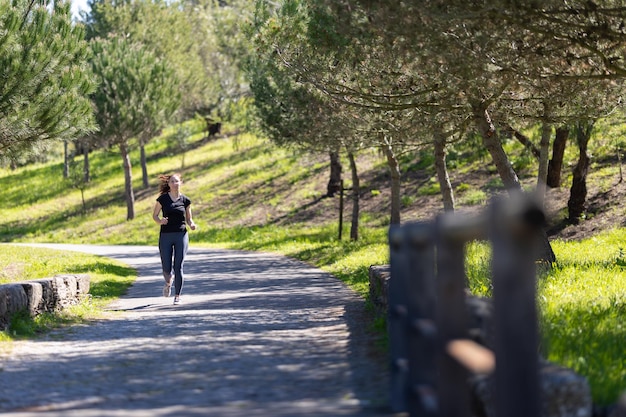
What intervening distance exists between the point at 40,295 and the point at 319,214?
22.6m

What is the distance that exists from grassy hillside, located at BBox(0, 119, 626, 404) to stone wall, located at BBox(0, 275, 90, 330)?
4.11 meters

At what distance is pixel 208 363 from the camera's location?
24.5ft

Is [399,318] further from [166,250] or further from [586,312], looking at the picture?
[166,250]

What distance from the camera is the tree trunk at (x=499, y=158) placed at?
46.6 ft

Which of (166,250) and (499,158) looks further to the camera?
(499,158)

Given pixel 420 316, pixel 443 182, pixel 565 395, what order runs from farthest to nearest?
pixel 443 182 < pixel 420 316 < pixel 565 395

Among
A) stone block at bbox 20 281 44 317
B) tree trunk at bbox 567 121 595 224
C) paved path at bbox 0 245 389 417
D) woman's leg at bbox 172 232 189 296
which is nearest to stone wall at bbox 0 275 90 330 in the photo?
stone block at bbox 20 281 44 317

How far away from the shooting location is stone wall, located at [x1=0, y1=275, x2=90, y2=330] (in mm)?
9617

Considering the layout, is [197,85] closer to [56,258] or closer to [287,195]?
[287,195]

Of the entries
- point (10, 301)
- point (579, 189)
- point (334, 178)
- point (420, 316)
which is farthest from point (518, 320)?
point (334, 178)

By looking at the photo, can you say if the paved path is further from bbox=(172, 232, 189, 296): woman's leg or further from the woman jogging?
the woman jogging

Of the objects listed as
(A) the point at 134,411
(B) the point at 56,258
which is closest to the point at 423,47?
(A) the point at 134,411

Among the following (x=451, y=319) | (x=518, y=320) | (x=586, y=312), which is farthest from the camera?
(x=586, y=312)

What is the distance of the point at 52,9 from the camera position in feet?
64.8
